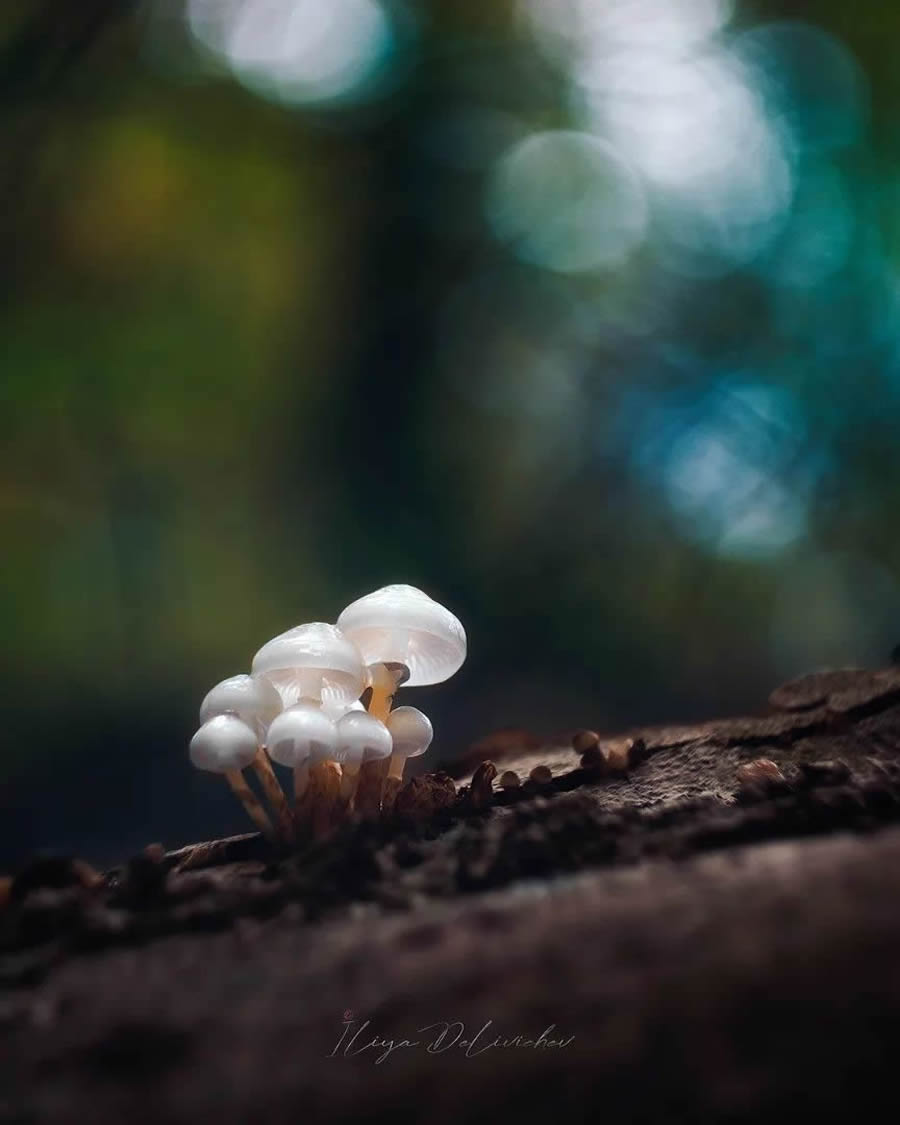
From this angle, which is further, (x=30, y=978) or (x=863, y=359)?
(x=863, y=359)

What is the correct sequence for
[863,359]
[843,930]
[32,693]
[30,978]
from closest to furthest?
[843,930]
[30,978]
[32,693]
[863,359]

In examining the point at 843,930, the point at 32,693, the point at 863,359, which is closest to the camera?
the point at 843,930

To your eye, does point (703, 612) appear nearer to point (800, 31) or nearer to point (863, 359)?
point (863, 359)

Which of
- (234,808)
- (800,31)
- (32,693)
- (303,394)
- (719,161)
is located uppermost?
(800,31)

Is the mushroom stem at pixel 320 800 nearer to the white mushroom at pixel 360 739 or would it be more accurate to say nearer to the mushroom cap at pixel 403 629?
the white mushroom at pixel 360 739

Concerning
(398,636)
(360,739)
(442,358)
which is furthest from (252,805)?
(442,358)

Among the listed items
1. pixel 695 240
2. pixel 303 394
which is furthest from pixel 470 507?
pixel 695 240

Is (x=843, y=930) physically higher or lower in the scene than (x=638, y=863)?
lower
